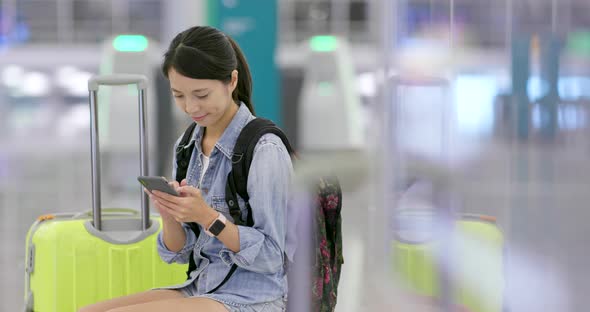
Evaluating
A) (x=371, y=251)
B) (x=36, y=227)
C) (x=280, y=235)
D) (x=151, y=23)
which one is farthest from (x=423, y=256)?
(x=151, y=23)

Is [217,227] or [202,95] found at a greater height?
[202,95]

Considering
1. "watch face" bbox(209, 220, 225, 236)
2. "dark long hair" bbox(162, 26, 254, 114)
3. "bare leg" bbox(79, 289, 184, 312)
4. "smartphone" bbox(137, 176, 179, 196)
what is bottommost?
"bare leg" bbox(79, 289, 184, 312)

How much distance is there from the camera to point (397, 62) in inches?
57.7

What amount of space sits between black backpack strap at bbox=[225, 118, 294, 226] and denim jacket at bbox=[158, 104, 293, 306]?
0.01 metres

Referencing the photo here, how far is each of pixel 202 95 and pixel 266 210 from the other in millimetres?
281

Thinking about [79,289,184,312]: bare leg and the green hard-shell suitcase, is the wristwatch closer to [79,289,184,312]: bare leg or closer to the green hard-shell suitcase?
[79,289,184,312]: bare leg

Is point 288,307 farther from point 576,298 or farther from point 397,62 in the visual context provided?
point 576,298

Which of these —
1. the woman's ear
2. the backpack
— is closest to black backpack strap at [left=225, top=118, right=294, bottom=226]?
the backpack

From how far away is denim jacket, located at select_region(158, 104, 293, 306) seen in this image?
1808 mm

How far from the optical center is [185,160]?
205 cm

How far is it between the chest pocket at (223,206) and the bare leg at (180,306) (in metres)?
0.18

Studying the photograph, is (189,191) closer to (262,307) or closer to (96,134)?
(262,307)

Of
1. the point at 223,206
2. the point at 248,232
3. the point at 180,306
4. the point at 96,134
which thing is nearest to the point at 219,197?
the point at 223,206

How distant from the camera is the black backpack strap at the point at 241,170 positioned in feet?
6.08
